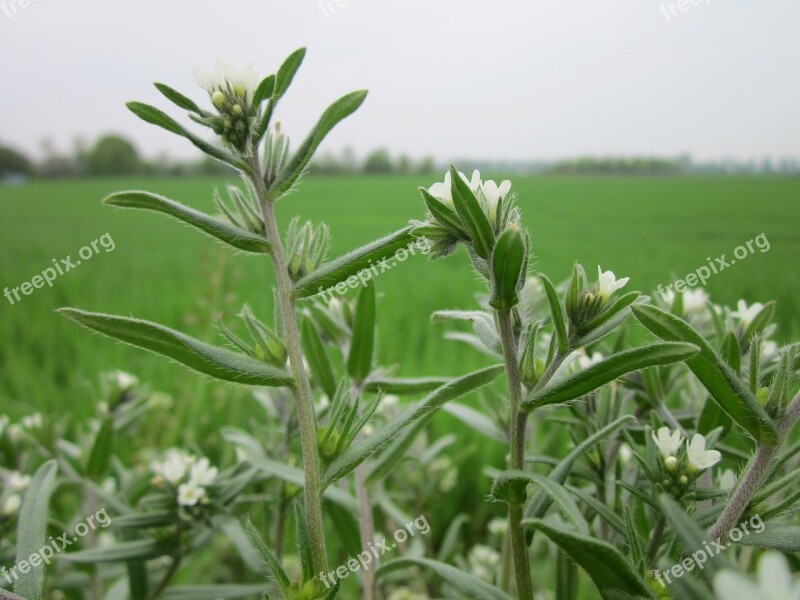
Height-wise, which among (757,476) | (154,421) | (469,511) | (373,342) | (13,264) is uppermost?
(13,264)

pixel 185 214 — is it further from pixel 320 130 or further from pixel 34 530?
pixel 34 530

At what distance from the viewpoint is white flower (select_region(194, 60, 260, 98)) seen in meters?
0.57

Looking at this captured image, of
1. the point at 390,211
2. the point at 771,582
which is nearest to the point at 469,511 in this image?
→ the point at 771,582

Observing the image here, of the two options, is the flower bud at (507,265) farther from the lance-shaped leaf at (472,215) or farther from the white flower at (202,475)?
the white flower at (202,475)

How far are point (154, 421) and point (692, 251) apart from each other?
174cm

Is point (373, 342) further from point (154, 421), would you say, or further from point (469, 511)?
point (154, 421)

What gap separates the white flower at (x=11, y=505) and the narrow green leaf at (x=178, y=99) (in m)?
0.66

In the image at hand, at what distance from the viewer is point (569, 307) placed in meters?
0.56

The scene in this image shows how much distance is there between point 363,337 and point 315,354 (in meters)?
0.07

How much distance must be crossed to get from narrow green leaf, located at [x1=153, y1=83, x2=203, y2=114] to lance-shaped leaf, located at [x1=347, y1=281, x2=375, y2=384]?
0.31 metres

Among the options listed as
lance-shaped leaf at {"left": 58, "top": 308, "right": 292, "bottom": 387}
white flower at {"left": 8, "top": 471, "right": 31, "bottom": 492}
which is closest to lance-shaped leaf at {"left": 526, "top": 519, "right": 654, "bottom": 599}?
lance-shaped leaf at {"left": 58, "top": 308, "right": 292, "bottom": 387}

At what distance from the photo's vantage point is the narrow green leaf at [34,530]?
0.60 m

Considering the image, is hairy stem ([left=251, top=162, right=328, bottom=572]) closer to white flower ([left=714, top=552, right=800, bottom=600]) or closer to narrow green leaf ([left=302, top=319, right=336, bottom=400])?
narrow green leaf ([left=302, top=319, right=336, bottom=400])

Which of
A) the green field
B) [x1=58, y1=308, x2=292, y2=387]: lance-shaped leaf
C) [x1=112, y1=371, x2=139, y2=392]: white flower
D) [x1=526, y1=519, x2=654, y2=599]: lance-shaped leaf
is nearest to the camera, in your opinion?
[x1=526, y1=519, x2=654, y2=599]: lance-shaped leaf
